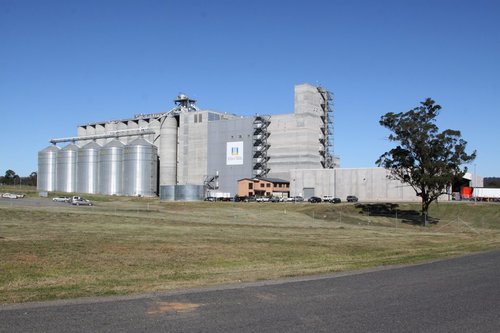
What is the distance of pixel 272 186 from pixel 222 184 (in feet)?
56.8

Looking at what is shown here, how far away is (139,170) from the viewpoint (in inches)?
5423

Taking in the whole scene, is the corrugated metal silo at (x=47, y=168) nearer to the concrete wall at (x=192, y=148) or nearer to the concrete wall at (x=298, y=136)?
the concrete wall at (x=192, y=148)

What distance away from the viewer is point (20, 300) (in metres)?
12.2

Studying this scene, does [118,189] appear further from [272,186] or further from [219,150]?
[272,186]

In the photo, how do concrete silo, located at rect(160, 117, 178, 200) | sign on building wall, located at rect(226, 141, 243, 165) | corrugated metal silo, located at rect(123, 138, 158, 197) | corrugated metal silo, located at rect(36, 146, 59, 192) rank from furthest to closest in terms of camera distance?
corrugated metal silo, located at rect(36, 146, 59, 192)
concrete silo, located at rect(160, 117, 178, 200)
corrugated metal silo, located at rect(123, 138, 158, 197)
sign on building wall, located at rect(226, 141, 243, 165)

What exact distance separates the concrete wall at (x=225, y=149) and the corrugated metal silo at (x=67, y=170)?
42561 mm

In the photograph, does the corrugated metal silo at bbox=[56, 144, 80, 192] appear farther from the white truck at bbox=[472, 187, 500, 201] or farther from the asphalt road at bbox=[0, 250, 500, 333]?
the asphalt road at bbox=[0, 250, 500, 333]

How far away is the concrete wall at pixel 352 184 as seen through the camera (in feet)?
350

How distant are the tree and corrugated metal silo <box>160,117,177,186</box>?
258ft

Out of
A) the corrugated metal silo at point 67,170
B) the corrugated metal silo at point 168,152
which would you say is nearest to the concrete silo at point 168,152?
the corrugated metal silo at point 168,152

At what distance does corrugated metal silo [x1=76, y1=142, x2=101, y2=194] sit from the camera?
14762 centimetres

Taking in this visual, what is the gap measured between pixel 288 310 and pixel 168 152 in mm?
134549

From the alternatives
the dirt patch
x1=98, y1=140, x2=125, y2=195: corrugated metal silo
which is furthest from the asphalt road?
x1=98, y1=140, x2=125, y2=195: corrugated metal silo

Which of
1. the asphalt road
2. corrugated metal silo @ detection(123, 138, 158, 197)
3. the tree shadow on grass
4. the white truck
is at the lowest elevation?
the tree shadow on grass
